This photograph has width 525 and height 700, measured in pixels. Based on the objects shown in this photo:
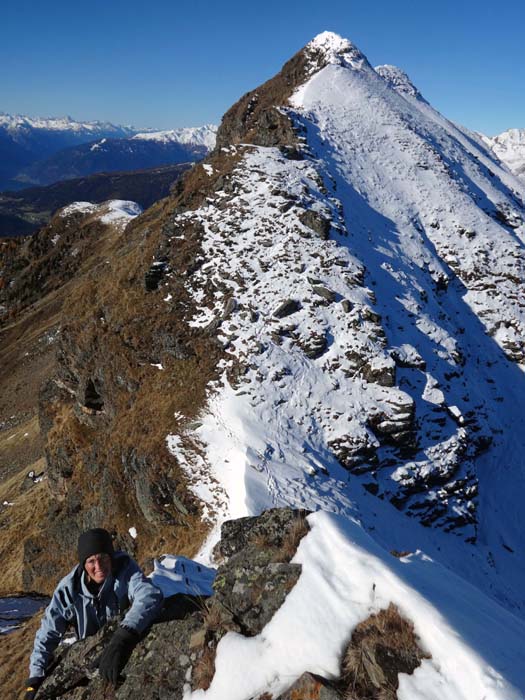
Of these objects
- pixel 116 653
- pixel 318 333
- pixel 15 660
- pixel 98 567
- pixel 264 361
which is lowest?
pixel 15 660

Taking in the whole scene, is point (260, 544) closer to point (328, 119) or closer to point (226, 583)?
point (226, 583)

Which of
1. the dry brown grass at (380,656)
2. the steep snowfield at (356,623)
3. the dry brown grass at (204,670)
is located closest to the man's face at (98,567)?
the dry brown grass at (204,670)

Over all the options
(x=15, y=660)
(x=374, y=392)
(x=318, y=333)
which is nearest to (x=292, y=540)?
(x=15, y=660)

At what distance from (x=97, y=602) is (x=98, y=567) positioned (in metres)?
0.69

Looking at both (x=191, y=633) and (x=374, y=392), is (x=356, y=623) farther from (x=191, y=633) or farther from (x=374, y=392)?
(x=374, y=392)

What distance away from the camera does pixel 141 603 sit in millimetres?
5594

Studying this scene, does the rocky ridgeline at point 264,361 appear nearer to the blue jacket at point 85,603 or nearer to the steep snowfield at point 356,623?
the blue jacket at point 85,603

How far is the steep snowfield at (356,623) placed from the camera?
3.85 m

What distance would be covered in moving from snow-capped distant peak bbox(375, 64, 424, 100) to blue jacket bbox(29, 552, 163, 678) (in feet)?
232

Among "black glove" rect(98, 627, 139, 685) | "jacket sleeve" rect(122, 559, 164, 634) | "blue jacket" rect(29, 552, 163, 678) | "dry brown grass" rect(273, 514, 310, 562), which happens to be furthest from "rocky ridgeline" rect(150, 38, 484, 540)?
"black glove" rect(98, 627, 139, 685)

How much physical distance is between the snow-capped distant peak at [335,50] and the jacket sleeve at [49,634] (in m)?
57.1

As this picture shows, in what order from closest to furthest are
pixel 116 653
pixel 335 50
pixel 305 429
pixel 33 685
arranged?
pixel 116 653, pixel 33 685, pixel 305 429, pixel 335 50

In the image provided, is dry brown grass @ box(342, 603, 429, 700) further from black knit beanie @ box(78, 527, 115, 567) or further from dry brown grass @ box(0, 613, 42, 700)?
dry brown grass @ box(0, 613, 42, 700)

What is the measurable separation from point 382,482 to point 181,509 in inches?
349
